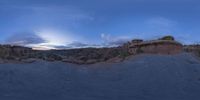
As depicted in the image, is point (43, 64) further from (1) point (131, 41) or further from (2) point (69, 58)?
(1) point (131, 41)

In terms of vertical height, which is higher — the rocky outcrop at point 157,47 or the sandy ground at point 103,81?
the rocky outcrop at point 157,47

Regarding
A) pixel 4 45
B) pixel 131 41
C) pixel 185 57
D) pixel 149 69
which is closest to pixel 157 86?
pixel 149 69

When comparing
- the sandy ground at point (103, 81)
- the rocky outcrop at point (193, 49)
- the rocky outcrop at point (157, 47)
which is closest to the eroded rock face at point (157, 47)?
the rocky outcrop at point (157, 47)

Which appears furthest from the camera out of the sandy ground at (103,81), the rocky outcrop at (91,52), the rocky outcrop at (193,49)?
the rocky outcrop at (193,49)

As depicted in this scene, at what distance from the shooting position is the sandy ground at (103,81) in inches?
199

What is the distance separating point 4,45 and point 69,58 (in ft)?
3.72

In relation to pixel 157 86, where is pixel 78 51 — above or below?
above

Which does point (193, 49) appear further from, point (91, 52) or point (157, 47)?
point (91, 52)

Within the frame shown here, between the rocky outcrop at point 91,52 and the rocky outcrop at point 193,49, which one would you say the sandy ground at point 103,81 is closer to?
the rocky outcrop at point 91,52

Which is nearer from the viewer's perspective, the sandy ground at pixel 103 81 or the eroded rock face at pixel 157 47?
the sandy ground at pixel 103 81

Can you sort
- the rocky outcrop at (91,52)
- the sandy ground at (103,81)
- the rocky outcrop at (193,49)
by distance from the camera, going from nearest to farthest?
the sandy ground at (103,81) → the rocky outcrop at (91,52) → the rocky outcrop at (193,49)

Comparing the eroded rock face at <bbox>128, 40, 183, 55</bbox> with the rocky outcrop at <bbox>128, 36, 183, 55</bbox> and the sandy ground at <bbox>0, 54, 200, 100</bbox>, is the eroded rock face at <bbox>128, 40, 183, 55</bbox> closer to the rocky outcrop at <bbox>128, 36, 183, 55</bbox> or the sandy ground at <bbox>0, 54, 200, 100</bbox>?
the rocky outcrop at <bbox>128, 36, 183, 55</bbox>

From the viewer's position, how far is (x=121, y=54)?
597cm

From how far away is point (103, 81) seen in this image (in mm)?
5297
